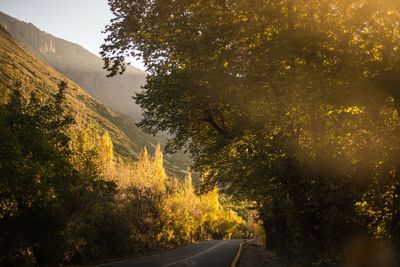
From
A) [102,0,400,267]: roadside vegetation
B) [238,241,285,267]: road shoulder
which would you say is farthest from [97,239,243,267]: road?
[102,0,400,267]: roadside vegetation

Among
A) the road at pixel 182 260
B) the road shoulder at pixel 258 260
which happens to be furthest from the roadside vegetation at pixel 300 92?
the road shoulder at pixel 258 260

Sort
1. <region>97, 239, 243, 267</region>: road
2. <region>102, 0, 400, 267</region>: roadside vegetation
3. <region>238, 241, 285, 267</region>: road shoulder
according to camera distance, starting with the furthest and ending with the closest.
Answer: <region>238, 241, 285, 267</region>: road shoulder < <region>97, 239, 243, 267</region>: road < <region>102, 0, 400, 267</region>: roadside vegetation

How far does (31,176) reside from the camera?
18.1 meters

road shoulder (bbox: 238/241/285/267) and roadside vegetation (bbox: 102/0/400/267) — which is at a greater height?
roadside vegetation (bbox: 102/0/400/267)

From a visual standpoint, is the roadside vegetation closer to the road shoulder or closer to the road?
the road

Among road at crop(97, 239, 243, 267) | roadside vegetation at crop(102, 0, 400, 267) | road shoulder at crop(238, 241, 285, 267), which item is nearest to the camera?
roadside vegetation at crop(102, 0, 400, 267)

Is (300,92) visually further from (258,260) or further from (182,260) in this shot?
(258,260)

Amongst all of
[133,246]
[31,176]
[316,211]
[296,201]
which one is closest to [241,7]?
[296,201]

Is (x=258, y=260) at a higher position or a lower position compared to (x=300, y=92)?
lower

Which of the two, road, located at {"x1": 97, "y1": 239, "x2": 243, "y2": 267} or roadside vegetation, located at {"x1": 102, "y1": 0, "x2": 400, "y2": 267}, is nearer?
roadside vegetation, located at {"x1": 102, "y1": 0, "x2": 400, "y2": 267}

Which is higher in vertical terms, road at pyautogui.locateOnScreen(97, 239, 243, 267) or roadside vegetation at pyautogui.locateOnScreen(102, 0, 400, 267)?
roadside vegetation at pyautogui.locateOnScreen(102, 0, 400, 267)

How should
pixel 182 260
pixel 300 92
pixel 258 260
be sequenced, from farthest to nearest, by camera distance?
1. pixel 258 260
2. pixel 182 260
3. pixel 300 92

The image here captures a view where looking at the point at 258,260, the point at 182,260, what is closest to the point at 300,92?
the point at 182,260

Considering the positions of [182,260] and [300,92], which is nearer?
[300,92]
